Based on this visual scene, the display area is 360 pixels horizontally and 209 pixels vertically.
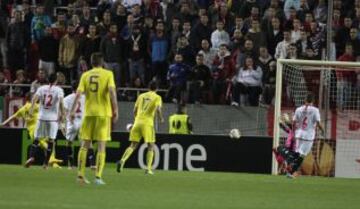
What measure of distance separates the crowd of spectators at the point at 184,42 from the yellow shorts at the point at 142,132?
3.62 meters

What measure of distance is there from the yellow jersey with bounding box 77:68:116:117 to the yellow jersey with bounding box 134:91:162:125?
594 centimetres

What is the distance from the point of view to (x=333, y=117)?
1037 inches

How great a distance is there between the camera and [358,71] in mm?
26312

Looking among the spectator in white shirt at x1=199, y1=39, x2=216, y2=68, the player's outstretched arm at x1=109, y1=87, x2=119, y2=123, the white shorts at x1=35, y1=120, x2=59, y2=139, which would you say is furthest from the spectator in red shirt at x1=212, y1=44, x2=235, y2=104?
the player's outstretched arm at x1=109, y1=87, x2=119, y2=123

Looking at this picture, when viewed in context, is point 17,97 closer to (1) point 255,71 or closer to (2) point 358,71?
(1) point 255,71

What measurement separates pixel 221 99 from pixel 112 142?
3.04 meters

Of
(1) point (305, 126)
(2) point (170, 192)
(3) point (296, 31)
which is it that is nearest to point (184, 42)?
(3) point (296, 31)

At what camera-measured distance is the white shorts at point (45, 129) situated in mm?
25406

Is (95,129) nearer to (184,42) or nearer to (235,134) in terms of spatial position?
(235,134)

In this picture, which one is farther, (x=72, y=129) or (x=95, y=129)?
(x=72, y=129)

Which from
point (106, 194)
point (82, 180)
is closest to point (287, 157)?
point (82, 180)

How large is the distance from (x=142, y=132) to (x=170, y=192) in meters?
7.16

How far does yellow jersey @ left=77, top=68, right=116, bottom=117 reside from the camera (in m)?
18.5

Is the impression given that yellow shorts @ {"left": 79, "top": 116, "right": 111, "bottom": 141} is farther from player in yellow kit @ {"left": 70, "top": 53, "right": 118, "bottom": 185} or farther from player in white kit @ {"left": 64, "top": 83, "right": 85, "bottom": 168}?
player in white kit @ {"left": 64, "top": 83, "right": 85, "bottom": 168}
